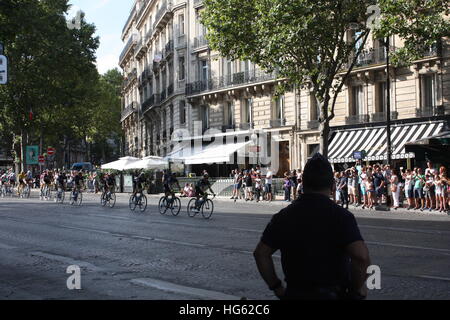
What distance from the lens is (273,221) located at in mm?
3705

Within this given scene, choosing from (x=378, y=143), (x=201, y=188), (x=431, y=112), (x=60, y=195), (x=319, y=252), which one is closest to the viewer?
(x=319, y=252)

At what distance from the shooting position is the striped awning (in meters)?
31.2

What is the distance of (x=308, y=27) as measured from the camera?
989 inches

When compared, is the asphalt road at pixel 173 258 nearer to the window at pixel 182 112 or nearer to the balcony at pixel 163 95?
the window at pixel 182 112

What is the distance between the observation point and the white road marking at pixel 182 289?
23.7 ft

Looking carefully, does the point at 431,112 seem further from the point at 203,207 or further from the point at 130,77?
the point at 130,77

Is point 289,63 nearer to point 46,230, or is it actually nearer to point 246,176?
point 246,176

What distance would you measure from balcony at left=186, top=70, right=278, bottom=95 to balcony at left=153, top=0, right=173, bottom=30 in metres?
7.20

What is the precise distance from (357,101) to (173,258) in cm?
2738

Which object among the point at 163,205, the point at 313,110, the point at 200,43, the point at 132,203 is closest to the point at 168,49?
the point at 200,43

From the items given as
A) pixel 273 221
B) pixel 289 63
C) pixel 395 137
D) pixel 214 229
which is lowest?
pixel 214 229

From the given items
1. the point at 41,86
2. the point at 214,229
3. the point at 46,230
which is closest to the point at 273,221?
the point at 214,229
